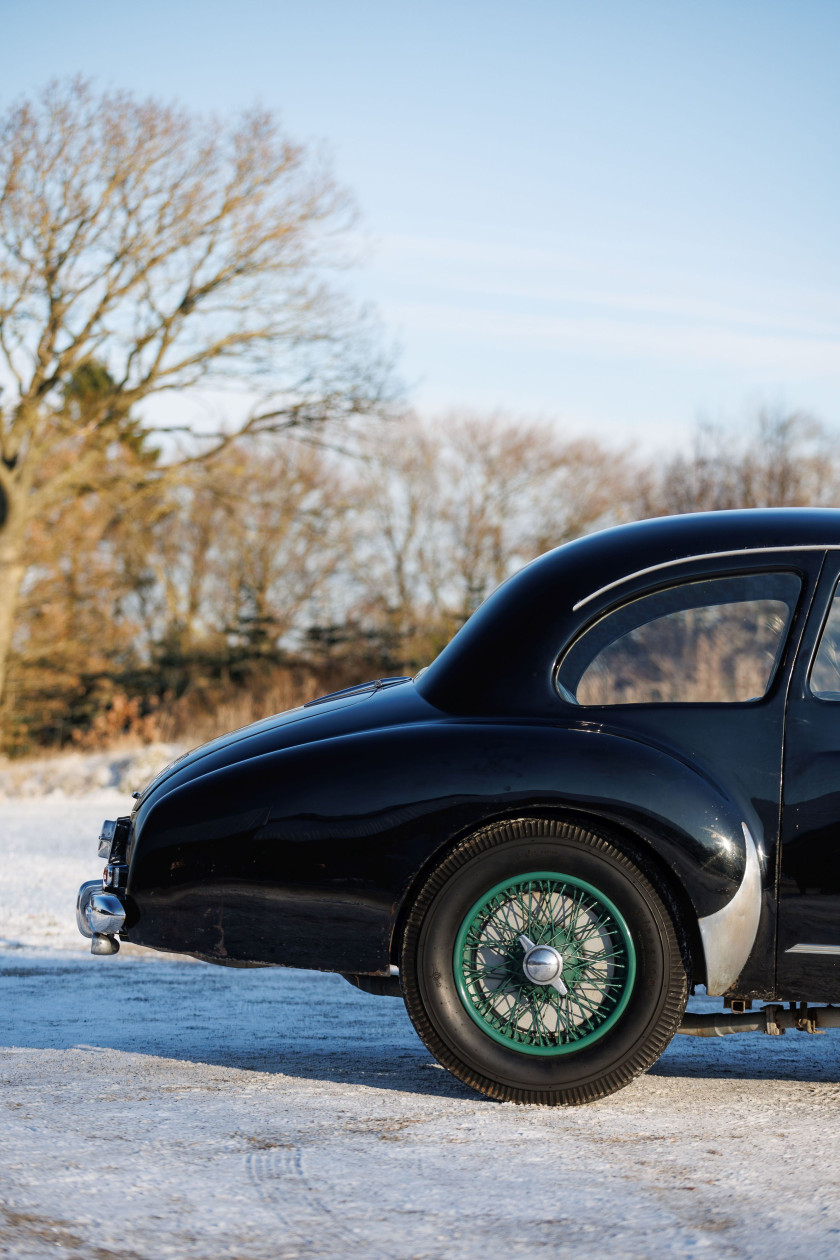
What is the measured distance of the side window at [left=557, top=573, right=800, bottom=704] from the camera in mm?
3906

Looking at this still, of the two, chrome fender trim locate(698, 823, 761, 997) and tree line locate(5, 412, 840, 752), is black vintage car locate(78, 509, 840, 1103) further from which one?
tree line locate(5, 412, 840, 752)

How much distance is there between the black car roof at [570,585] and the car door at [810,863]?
23.5 inches

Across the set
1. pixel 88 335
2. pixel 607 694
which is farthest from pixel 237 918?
pixel 88 335

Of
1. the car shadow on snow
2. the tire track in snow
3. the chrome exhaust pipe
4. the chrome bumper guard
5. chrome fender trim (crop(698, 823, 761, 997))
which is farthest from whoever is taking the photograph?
the car shadow on snow

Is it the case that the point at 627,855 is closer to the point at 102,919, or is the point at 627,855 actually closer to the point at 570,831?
the point at 570,831

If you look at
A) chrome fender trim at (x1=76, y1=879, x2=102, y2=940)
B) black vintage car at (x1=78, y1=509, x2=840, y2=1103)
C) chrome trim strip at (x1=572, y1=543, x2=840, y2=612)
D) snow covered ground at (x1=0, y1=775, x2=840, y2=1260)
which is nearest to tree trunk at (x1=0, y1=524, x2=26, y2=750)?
snow covered ground at (x1=0, y1=775, x2=840, y2=1260)

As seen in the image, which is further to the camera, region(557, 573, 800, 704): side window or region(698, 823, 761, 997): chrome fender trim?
region(557, 573, 800, 704): side window

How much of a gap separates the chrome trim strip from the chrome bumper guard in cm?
171

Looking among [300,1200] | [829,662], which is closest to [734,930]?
[829,662]

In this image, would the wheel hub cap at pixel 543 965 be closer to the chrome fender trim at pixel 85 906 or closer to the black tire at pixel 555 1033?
the black tire at pixel 555 1033

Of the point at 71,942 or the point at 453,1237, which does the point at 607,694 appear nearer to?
the point at 453,1237

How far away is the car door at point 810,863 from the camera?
12.1 ft

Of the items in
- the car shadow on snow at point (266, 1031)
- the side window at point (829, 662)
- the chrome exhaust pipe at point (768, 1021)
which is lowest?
the car shadow on snow at point (266, 1031)

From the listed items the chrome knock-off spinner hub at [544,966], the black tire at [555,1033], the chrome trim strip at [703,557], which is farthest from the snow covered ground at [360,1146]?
the chrome trim strip at [703,557]
